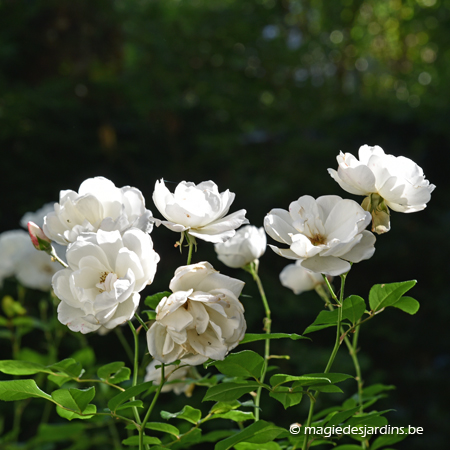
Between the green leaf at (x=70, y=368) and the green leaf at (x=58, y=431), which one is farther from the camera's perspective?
the green leaf at (x=58, y=431)

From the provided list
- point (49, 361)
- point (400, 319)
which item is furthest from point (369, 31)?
point (49, 361)

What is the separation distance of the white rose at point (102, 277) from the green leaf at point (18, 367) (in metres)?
0.10

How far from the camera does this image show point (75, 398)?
49cm

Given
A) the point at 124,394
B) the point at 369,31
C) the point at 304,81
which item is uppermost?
the point at 369,31

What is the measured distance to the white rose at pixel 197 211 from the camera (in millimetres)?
503

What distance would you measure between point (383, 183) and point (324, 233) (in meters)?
0.08

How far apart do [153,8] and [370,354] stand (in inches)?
93.9

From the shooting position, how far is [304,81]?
383 cm

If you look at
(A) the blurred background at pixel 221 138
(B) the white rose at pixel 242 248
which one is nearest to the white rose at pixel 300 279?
(B) the white rose at pixel 242 248

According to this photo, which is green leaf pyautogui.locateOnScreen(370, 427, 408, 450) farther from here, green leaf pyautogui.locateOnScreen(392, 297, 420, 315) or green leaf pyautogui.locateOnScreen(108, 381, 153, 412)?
green leaf pyautogui.locateOnScreen(108, 381, 153, 412)

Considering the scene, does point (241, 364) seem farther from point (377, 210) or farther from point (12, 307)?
point (12, 307)

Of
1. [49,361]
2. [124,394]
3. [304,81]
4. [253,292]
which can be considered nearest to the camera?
[124,394]

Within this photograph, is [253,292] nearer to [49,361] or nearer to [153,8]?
[49,361]

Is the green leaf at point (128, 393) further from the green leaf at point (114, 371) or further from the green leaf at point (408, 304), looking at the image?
the green leaf at point (408, 304)
